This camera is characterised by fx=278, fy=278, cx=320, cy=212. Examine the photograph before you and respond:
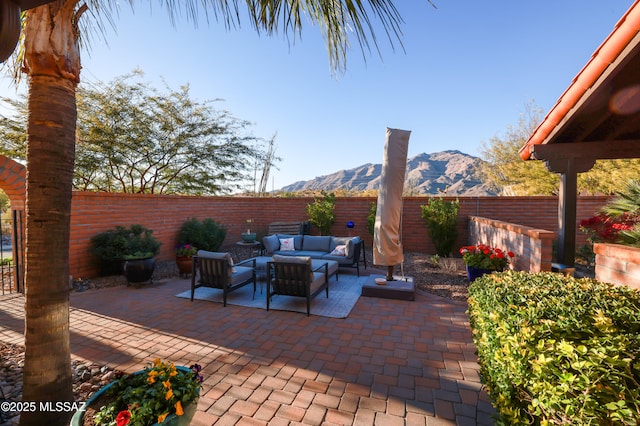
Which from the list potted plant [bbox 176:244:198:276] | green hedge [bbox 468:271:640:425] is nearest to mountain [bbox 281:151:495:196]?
potted plant [bbox 176:244:198:276]

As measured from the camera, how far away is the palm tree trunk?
65.6 inches

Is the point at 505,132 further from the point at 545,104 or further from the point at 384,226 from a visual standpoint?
the point at 384,226

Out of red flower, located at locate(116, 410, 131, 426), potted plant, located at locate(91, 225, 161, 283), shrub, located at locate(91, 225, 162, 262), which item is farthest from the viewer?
shrub, located at locate(91, 225, 162, 262)

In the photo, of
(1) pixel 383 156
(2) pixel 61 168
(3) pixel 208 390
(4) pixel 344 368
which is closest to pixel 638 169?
(1) pixel 383 156

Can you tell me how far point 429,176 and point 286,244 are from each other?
4796 centimetres

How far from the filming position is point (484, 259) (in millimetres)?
5188

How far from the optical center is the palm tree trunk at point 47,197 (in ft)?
5.47

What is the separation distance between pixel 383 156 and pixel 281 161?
10449 mm

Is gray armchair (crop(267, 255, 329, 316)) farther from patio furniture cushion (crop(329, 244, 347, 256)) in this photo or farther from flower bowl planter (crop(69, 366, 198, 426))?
flower bowl planter (crop(69, 366, 198, 426))

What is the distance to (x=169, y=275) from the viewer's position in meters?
6.53

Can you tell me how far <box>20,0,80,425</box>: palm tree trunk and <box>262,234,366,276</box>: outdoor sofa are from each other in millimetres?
5248

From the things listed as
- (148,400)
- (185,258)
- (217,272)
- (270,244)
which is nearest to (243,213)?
(270,244)

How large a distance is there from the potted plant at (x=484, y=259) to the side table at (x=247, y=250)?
565 cm

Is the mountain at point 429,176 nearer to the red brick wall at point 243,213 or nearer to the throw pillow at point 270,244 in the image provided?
the red brick wall at point 243,213
